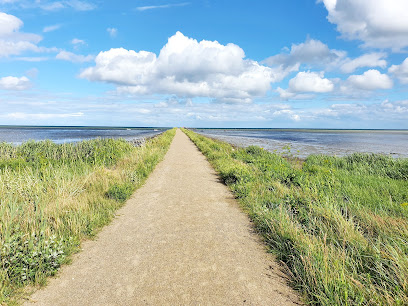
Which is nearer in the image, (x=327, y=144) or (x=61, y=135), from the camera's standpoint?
(x=327, y=144)

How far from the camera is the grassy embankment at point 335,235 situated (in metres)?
3.27

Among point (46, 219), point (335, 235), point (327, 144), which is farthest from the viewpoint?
point (327, 144)

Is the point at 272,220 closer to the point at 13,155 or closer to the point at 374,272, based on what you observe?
the point at 374,272

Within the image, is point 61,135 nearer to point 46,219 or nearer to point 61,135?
point 61,135

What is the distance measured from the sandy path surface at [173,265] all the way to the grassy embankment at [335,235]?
16.3 inches

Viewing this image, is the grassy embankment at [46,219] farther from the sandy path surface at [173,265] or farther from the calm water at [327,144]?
the calm water at [327,144]

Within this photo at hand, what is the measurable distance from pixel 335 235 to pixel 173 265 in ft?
10.8

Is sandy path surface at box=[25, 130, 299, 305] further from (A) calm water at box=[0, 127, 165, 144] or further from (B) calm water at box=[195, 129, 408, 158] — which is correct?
(A) calm water at box=[0, 127, 165, 144]

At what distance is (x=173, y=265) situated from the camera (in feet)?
13.5

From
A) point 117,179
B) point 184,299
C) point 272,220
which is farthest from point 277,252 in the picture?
point 117,179

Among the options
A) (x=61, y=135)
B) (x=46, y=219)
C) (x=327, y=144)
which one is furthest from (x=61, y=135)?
(x=46, y=219)

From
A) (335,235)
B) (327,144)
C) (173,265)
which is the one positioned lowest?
(173,265)

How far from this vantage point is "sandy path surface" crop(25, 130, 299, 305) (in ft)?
11.1

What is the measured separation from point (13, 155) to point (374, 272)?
1755 cm
